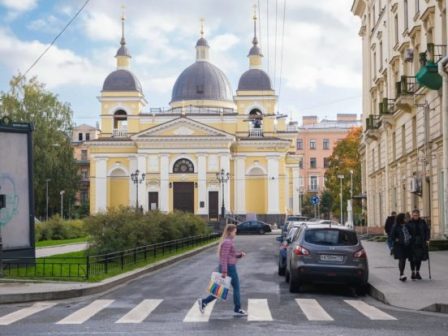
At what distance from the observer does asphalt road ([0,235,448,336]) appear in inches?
464

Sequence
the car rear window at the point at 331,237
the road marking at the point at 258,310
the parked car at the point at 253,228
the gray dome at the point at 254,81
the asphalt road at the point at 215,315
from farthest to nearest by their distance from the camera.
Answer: the gray dome at the point at 254,81
the parked car at the point at 253,228
the car rear window at the point at 331,237
the road marking at the point at 258,310
the asphalt road at the point at 215,315

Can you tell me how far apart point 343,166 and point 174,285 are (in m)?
62.6

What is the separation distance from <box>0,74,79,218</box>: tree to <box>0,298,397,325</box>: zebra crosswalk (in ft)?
226

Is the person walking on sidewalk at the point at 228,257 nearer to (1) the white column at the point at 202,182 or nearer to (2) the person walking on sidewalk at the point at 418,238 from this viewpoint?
(2) the person walking on sidewalk at the point at 418,238

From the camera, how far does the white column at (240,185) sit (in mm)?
92562

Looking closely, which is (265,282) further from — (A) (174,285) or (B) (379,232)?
(B) (379,232)

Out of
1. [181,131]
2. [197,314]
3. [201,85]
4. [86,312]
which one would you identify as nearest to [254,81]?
[201,85]

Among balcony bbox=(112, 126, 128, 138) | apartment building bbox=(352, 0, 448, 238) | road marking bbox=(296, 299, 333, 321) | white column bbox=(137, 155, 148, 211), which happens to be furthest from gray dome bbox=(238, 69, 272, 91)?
road marking bbox=(296, 299, 333, 321)

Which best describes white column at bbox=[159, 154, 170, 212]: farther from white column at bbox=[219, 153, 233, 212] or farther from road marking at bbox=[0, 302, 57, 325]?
road marking at bbox=[0, 302, 57, 325]

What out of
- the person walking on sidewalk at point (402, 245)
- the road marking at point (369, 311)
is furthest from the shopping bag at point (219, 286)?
the person walking on sidewalk at point (402, 245)

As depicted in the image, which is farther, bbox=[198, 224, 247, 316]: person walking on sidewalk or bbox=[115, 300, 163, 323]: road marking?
bbox=[198, 224, 247, 316]: person walking on sidewalk

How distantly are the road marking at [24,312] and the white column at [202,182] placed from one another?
73298mm

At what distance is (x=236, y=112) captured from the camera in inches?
3841

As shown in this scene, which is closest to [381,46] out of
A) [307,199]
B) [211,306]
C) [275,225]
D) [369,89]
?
[369,89]
